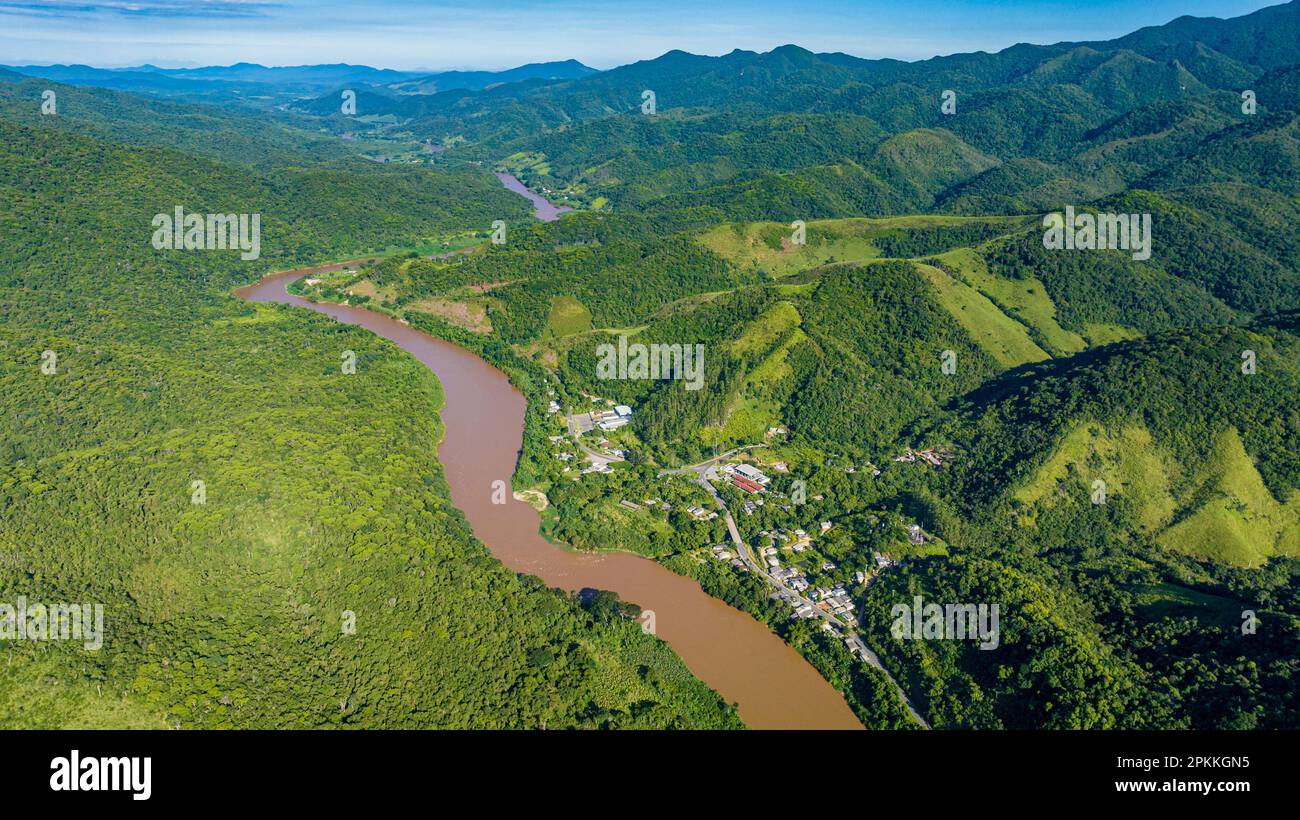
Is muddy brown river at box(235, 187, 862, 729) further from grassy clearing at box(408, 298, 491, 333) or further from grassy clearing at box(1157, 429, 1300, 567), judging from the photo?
grassy clearing at box(1157, 429, 1300, 567)

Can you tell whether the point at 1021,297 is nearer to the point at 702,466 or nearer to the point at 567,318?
the point at 702,466

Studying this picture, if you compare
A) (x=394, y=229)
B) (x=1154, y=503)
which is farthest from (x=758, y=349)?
(x=394, y=229)

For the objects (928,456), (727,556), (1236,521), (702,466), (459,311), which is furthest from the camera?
(459,311)

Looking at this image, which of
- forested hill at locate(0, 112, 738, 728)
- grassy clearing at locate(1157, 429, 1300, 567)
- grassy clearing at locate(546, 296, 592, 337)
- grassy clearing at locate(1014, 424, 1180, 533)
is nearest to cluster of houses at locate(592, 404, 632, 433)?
forested hill at locate(0, 112, 738, 728)

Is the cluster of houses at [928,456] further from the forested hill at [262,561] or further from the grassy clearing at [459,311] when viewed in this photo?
the grassy clearing at [459,311]

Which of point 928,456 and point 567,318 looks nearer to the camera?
point 928,456

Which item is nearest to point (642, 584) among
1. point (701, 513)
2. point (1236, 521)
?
point (701, 513)

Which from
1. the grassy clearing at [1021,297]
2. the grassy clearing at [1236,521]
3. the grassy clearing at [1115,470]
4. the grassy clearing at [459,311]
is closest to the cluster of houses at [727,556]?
the grassy clearing at [1115,470]
